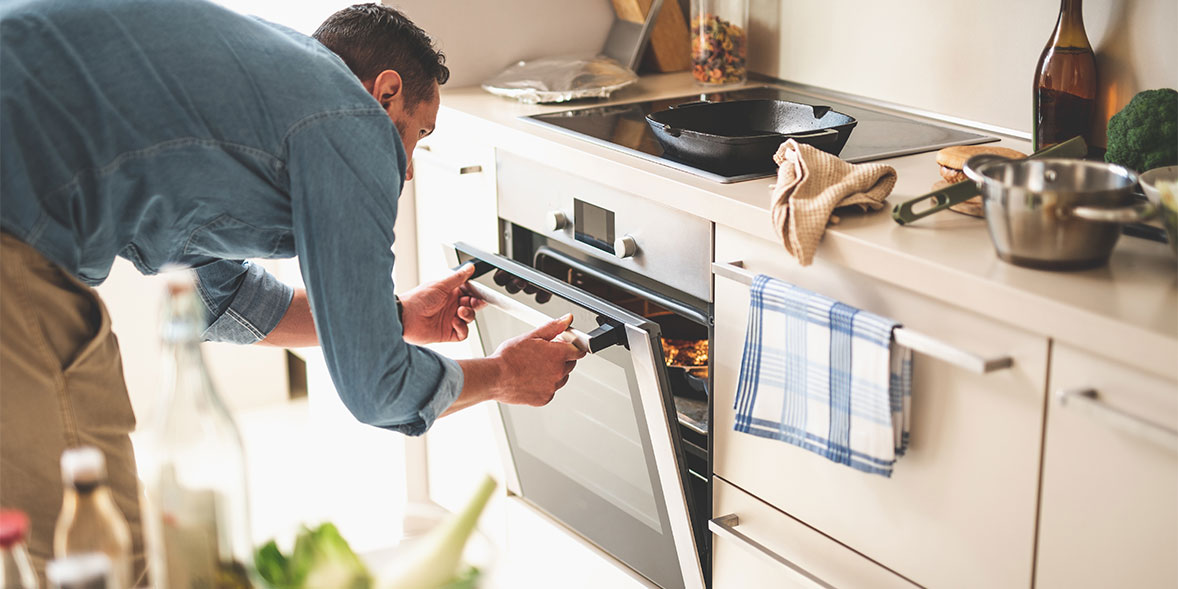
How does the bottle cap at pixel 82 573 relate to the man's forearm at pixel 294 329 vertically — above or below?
above

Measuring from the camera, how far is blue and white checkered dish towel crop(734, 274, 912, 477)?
1221mm

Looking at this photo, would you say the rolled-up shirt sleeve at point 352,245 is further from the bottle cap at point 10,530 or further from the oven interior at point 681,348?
the bottle cap at point 10,530

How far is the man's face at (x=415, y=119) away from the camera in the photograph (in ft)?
4.61

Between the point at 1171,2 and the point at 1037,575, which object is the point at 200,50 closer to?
the point at 1037,575

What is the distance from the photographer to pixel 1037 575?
116 centimetres

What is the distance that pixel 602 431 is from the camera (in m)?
1.74

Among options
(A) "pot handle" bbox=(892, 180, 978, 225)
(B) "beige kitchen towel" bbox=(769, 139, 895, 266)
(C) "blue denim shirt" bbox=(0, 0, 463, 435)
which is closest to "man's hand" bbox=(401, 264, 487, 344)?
(C) "blue denim shirt" bbox=(0, 0, 463, 435)

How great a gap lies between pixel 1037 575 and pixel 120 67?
106 cm

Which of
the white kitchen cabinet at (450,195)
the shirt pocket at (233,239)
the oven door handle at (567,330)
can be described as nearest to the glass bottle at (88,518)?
the shirt pocket at (233,239)

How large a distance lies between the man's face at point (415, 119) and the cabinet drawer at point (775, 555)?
62 cm

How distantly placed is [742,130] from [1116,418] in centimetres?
88

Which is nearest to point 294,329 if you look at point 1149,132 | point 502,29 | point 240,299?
point 240,299

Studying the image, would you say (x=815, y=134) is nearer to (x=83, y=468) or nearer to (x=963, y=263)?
(x=963, y=263)

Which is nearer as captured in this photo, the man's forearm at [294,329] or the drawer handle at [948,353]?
the drawer handle at [948,353]
